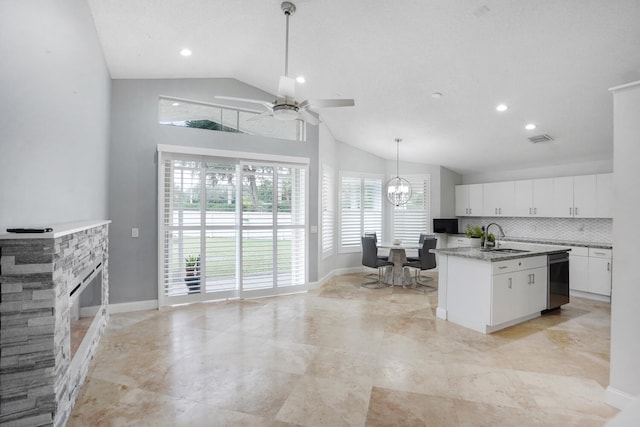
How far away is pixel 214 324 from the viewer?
3844mm

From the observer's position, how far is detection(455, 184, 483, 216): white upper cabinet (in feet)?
22.9

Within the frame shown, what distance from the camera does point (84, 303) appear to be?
9.28ft

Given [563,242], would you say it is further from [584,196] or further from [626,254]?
[626,254]

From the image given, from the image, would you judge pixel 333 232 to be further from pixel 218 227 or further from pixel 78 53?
pixel 78 53

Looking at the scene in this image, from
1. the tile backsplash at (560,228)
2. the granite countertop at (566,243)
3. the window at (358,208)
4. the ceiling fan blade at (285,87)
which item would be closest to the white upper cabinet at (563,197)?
the tile backsplash at (560,228)

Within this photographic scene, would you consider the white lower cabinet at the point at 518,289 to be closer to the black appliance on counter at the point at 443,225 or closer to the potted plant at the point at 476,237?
the potted plant at the point at 476,237

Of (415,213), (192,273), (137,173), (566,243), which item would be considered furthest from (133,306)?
(566,243)

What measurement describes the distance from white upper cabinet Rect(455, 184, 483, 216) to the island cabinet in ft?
9.82

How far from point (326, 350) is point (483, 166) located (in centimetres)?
554

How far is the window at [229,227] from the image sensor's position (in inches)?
176

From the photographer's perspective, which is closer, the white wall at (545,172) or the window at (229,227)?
the window at (229,227)

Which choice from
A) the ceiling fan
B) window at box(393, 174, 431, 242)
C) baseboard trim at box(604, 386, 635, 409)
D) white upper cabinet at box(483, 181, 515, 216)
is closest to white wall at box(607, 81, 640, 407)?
baseboard trim at box(604, 386, 635, 409)

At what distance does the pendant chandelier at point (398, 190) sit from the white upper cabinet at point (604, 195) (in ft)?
10.2

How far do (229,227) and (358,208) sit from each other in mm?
3199
